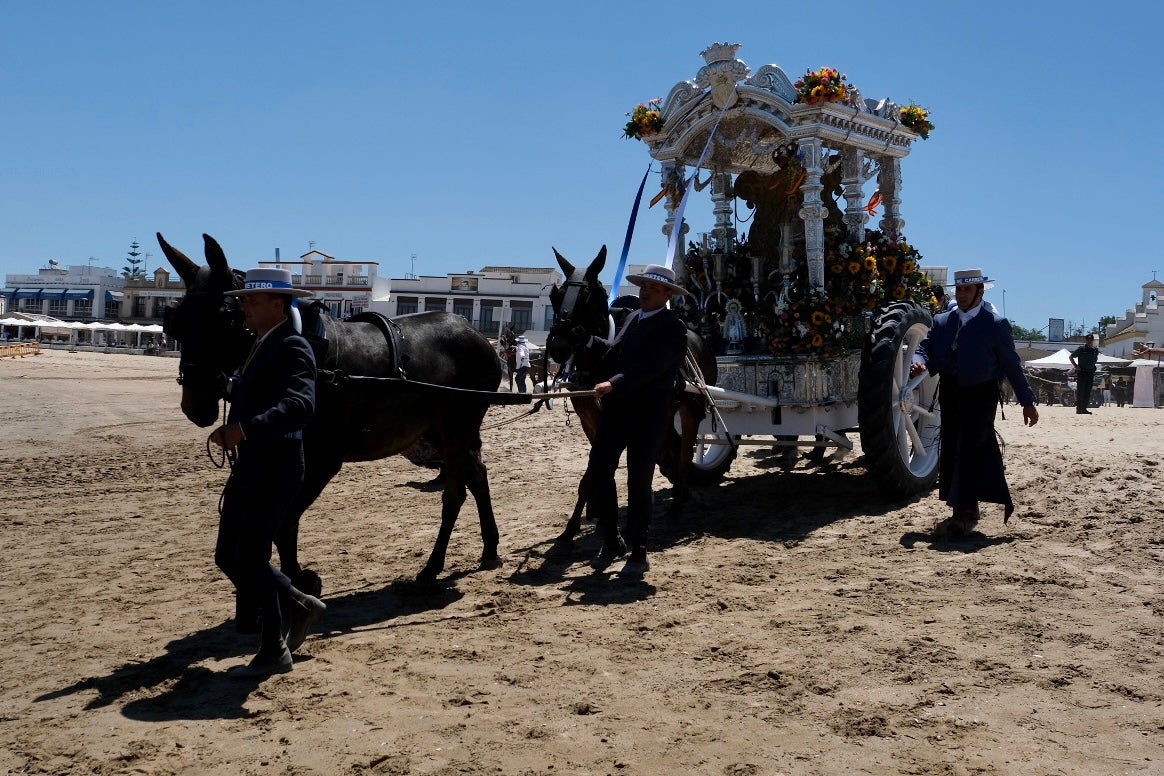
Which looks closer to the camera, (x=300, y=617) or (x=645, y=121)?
(x=300, y=617)

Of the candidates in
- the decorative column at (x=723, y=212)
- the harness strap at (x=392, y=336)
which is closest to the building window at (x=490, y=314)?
the decorative column at (x=723, y=212)

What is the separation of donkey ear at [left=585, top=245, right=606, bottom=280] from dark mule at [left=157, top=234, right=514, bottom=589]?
0.96 m

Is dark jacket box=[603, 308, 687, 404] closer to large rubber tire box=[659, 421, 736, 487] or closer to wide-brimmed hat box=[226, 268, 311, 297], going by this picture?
wide-brimmed hat box=[226, 268, 311, 297]

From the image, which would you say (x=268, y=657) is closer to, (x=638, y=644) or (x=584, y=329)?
(x=638, y=644)

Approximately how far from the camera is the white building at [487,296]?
6438cm

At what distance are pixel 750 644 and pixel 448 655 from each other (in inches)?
58.8

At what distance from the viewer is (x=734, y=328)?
935cm

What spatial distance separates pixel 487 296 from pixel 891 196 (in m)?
56.6

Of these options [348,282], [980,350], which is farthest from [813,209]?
[348,282]

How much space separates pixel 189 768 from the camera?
11.7ft

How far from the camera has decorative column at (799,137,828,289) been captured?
28.2 ft

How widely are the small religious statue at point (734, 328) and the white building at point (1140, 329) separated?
43353mm

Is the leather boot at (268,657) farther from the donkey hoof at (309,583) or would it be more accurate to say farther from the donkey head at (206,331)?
the donkey head at (206,331)

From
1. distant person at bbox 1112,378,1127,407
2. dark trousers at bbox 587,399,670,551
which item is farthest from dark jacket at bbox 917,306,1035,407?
distant person at bbox 1112,378,1127,407
